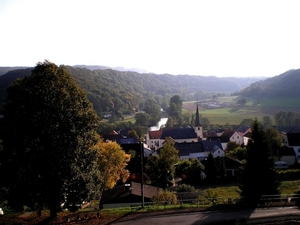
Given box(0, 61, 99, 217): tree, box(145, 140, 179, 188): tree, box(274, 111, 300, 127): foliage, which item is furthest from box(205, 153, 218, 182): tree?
box(274, 111, 300, 127): foliage

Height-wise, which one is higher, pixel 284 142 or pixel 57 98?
pixel 57 98

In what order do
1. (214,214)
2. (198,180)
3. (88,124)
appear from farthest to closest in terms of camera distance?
(198,180)
(214,214)
(88,124)

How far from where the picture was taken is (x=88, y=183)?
16625 millimetres

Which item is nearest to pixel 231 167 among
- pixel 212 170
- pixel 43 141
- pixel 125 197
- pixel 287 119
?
pixel 212 170

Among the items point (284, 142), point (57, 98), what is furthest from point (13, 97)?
point (284, 142)

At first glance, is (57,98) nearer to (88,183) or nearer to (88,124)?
(88,124)

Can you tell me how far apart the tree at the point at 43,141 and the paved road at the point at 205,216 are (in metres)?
4.06

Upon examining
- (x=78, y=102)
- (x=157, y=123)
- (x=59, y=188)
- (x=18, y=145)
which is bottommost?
(x=157, y=123)

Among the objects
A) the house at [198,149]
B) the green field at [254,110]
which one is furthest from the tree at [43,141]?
the green field at [254,110]

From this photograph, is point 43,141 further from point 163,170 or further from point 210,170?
→ point 210,170

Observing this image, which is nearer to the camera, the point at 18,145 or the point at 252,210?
the point at 18,145

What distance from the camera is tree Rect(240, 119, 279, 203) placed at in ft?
78.2

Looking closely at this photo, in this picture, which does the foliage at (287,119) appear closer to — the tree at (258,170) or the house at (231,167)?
the house at (231,167)

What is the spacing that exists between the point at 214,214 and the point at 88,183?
8.14 meters
